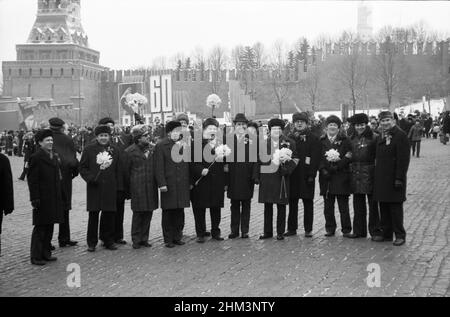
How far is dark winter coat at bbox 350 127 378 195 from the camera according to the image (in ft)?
29.1

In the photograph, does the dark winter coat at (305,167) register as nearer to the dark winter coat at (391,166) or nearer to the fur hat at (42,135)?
the dark winter coat at (391,166)

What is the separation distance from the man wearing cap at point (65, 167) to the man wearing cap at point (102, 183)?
1.32 feet

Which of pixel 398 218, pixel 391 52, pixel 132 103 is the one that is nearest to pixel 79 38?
pixel 391 52

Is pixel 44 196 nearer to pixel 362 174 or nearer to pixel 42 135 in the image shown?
pixel 42 135

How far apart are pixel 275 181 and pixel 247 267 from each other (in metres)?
2.09

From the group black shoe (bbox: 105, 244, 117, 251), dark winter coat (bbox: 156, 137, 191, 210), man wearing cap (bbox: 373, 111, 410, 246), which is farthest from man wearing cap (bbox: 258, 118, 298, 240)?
black shoe (bbox: 105, 244, 117, 251)

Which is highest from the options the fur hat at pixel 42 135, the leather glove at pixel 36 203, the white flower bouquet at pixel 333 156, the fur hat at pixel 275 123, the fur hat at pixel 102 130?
the fur hat at pixel 275 123

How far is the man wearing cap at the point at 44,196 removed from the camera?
7.91 metres

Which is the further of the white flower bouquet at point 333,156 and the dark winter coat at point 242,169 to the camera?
the dark winter coat at point 242,169

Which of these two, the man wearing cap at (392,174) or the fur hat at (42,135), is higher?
the fur hat at (42,135)

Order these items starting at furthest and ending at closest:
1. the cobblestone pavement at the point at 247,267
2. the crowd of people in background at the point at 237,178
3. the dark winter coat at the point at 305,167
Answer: the dark winter coat at the point at 305,167, the crowd of people in background at the point at 237,178, the cobblestone pavement at the point at 247,267

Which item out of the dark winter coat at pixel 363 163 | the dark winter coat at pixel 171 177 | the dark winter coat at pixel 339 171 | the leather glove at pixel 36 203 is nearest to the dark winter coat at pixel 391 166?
the dark winter coat at pixel 363 163

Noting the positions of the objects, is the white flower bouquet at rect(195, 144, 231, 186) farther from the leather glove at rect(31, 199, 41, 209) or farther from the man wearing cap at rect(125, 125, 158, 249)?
the leather glove at rect(31, 199, 41, 209)
